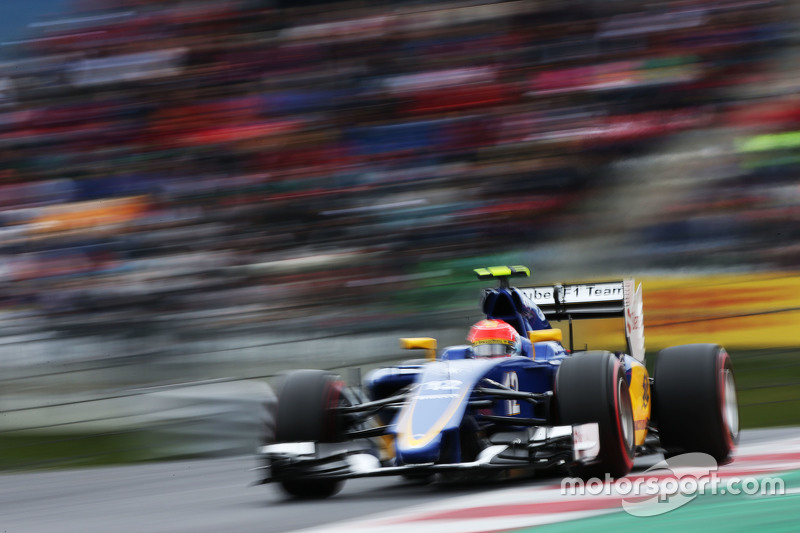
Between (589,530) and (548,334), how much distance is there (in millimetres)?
2108

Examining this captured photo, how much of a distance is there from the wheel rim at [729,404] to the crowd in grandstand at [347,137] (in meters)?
3.64

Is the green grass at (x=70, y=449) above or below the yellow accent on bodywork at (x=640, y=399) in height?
below

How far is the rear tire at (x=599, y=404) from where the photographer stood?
14.4ft

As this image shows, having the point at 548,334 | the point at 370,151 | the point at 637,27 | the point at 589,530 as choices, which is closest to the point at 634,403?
the point at 548,334

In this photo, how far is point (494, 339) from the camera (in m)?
5.10

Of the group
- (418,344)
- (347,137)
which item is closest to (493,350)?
(418,344)

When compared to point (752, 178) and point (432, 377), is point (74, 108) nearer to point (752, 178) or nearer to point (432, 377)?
point (752, 178)

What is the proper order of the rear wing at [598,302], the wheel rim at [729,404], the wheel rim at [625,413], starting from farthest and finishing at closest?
the rear wing at [598,302]
the wheel rim at [729,404]
the wheel rim at [625,413]

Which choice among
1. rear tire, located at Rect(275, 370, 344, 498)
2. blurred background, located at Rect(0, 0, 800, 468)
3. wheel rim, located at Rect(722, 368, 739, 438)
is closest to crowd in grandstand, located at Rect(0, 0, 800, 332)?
blurred background, located at Rect(0, 0, 800, 468)

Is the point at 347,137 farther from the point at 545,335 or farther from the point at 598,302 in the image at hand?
the point at 545,335

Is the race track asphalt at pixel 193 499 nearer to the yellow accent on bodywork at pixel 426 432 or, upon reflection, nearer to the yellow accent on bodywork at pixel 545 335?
the yellow accent on bodywork at pixel 426 432

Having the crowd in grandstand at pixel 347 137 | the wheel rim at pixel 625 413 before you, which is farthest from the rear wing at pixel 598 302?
the crowd in grandstand at pixel 347 137

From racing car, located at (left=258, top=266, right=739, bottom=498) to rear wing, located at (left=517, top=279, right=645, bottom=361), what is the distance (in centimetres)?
10

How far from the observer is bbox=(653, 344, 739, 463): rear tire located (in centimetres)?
501
